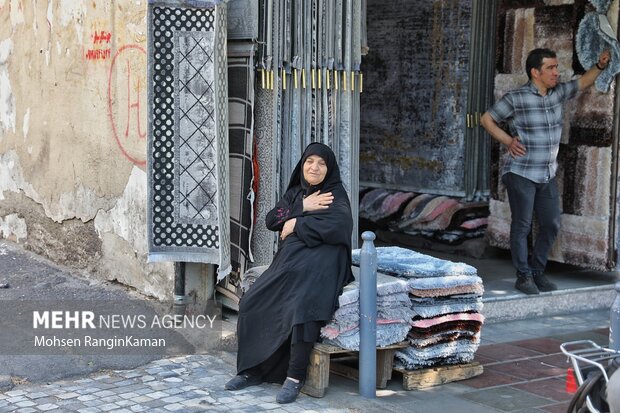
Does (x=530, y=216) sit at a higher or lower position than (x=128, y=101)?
lower

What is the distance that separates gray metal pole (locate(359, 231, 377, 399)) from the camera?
18.6 feet

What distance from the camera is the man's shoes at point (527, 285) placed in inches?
310

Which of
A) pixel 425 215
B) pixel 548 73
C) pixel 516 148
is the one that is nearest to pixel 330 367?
pixel 516 148

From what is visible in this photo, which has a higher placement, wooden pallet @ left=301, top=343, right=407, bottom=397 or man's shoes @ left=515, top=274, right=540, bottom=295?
man's shoes @ left=515, top=274, right=540, bottom=295

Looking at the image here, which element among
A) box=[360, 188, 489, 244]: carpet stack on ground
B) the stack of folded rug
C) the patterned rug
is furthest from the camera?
box=[360, 188, 489, 244]: carpet stack on ground

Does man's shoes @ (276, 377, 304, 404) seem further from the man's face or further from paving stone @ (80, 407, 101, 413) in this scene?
the man's face

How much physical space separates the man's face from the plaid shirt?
4.0 inches

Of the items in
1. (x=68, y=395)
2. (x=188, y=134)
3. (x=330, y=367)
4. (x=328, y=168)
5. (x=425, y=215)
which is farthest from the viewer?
(x=425, y=215)

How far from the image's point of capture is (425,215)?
9.84 m

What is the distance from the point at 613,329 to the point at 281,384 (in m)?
1.97

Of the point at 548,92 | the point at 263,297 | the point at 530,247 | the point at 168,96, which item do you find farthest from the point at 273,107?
the point at 530,247

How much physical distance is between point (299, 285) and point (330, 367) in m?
0.82

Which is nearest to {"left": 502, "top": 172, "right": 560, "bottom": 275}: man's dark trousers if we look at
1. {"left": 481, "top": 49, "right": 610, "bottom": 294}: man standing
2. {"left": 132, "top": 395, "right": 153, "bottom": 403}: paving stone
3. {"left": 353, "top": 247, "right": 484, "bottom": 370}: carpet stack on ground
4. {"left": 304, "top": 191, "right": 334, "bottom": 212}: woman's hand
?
{"left": 481, "top": 49, "right": 610, "bottom": 294}: man standing

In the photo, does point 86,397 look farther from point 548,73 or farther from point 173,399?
point 548,73
